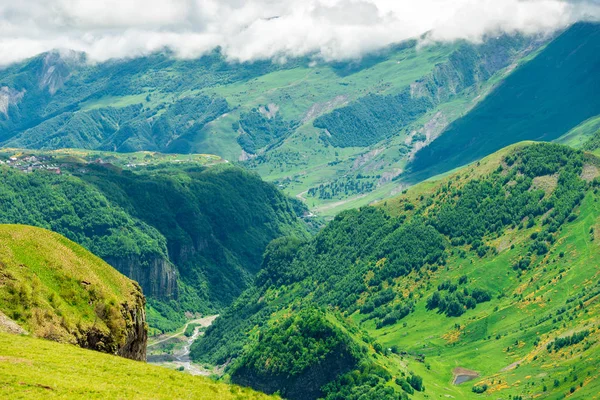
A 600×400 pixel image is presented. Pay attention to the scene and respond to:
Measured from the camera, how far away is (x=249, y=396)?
101125 mm

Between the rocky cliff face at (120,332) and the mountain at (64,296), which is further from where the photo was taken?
the rocky cliff face at (120,332)

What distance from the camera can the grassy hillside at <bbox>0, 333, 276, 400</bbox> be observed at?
85.4 metres

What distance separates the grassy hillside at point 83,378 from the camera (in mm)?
85375

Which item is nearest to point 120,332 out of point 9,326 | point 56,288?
point 56,288

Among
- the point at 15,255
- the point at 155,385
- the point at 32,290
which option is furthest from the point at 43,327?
the point at 155,385

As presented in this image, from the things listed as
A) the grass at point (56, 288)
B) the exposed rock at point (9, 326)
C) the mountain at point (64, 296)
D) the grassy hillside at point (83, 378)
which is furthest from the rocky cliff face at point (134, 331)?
the grassy hillside at point (83, 378)

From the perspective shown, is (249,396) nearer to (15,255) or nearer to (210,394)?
(210,394)

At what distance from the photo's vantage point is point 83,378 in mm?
92062

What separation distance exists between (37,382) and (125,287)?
169 feet

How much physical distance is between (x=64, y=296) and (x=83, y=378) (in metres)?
32.2

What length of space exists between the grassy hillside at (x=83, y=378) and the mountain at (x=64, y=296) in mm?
9930

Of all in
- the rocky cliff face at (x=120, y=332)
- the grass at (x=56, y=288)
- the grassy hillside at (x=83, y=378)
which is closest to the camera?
the grassy hillside at (x=83, y=378)

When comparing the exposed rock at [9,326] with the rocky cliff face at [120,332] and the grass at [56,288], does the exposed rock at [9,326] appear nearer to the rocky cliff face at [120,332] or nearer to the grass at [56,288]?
the grass at [56,288]

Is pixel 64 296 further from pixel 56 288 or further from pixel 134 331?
pixel 134 331
